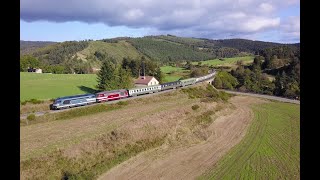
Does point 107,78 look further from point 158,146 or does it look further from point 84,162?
point 84,162

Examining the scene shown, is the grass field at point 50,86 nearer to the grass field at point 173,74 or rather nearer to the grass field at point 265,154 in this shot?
the grass field at point 173,74

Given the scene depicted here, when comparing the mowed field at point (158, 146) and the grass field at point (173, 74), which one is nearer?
the mowed field at point (158, 146)

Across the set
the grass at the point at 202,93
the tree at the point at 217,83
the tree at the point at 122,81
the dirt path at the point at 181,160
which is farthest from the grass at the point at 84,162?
the tree at the point at 217,83

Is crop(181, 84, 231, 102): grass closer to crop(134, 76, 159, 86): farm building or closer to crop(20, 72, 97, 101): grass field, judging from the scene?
crop(134, 76, 159, 86): farm building

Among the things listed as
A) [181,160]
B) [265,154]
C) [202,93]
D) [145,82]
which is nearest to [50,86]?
[145,82]

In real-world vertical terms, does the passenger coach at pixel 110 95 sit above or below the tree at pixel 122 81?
below

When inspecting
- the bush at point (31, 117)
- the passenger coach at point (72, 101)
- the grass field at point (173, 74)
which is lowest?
the bush at point (31, 117)

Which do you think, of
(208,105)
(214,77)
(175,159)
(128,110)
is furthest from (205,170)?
(214,77)
